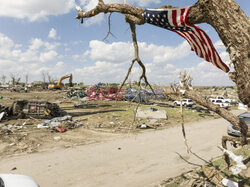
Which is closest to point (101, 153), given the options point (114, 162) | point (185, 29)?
point (114, 162)

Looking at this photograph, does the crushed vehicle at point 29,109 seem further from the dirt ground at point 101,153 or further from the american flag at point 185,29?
the american flag at point 185,29

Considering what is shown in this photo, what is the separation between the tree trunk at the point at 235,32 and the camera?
86.4 inches

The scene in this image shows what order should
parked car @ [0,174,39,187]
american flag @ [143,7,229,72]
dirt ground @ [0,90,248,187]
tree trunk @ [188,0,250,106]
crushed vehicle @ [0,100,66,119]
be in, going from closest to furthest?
tree trunk @ [188,0,250,106], american flag @ [143,7,229,72], parked car @ [0,174,39,187], dirt ground @ [0,90,248,187], crushed vehicle @ [0,100,66,119]

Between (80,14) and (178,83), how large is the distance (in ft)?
10.3

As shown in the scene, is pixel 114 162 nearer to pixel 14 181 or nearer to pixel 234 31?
pixel 14 181

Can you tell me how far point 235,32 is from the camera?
2229mm

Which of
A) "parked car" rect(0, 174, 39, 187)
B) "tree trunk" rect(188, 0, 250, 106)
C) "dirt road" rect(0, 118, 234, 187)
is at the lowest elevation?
"dirt road" rect(0, 118, 234, 187)

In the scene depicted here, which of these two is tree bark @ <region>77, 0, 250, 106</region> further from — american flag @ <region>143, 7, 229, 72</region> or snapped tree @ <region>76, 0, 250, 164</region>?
american flag @ <region>143, 7, 229, 72</region>

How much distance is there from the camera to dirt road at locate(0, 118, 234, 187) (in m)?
5.30

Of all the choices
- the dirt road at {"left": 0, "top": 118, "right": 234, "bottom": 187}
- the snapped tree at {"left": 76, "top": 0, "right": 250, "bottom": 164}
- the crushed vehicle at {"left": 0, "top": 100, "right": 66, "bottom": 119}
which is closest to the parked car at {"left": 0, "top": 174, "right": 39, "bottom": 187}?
the dirt road at {"left": 0, "top": 118, "right": 234, "bottom": 187}

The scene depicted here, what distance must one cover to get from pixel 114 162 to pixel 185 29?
566 centimetres

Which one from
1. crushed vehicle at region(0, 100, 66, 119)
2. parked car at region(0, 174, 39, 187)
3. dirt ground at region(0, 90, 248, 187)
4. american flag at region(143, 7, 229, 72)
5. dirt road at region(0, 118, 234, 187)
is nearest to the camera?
american flag at region(143, 7, 229, 72)

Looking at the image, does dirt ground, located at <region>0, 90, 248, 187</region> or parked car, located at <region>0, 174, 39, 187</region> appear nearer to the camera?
parked car, located at <region>0, 174, 39, 187</region>

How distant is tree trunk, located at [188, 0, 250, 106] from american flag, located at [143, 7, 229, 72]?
470mm
